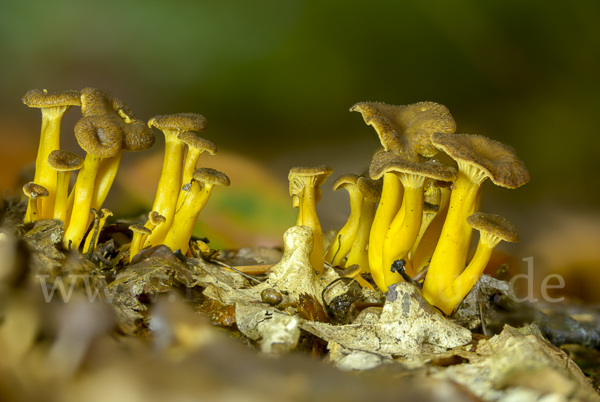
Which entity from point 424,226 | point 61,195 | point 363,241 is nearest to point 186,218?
point 61,195

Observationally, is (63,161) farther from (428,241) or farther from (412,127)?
(428,241)

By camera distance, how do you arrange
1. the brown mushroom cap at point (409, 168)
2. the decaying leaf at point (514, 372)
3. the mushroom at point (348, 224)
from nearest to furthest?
the decaying leaf at point (514, 372)
the brown mushroom cap at point (409, 168)
the mushroom at point (348, 224)

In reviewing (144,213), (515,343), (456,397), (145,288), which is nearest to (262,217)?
(144,213)

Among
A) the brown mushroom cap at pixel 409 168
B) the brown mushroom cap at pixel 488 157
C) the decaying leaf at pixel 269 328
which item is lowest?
the decaying leaf at pixel 269 328

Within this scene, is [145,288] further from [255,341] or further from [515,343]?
[515,343]

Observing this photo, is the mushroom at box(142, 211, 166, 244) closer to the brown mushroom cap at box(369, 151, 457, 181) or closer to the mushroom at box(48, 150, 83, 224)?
the mushroom at box(48, 150, 83, 224)

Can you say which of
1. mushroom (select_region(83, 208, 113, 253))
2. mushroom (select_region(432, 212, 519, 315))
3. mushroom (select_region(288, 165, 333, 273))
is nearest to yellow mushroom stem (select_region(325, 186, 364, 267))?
mushroom (select_region(288, 165, 333, 273))

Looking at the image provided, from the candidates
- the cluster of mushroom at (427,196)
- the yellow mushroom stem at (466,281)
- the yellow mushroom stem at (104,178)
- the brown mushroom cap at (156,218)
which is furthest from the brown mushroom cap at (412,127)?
the yellow mushroom stem at (104,178)

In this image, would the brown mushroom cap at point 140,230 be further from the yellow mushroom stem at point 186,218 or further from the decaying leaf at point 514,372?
the decaying leaf at point 514,372
